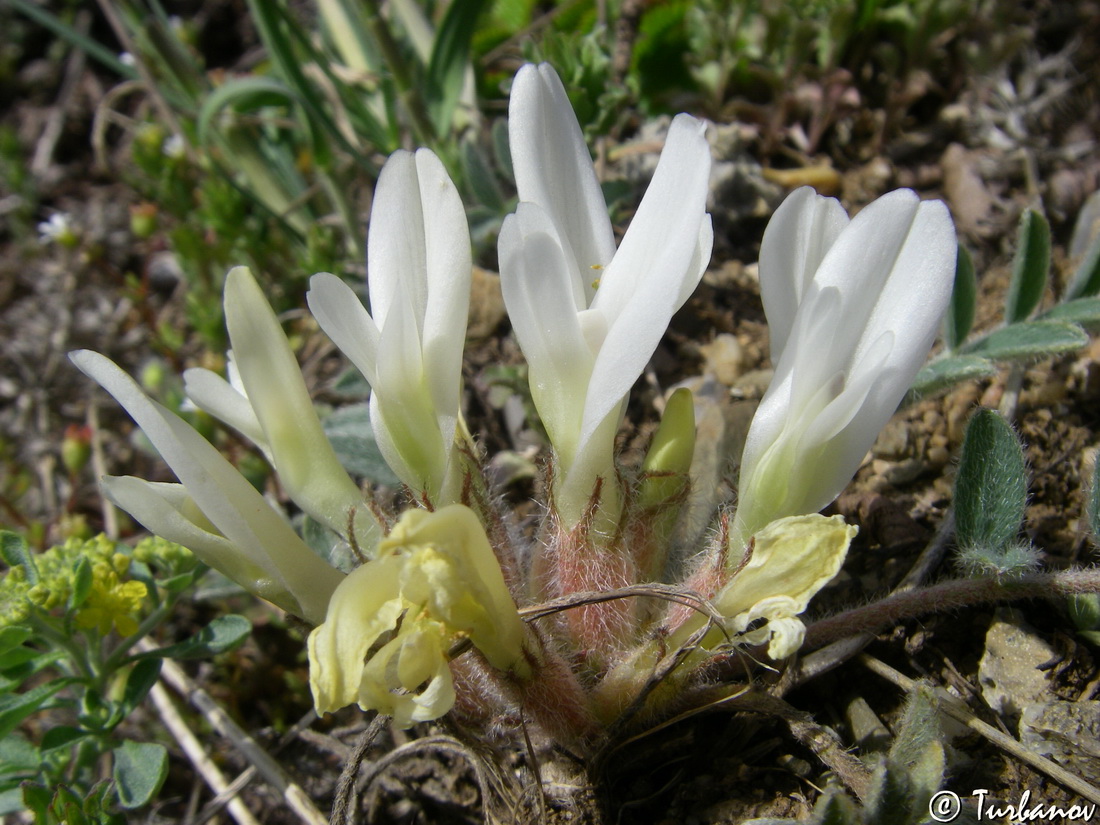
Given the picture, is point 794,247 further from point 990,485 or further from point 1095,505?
point 1095,505

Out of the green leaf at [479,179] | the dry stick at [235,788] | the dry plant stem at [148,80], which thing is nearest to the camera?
the dry stick at [235,788]

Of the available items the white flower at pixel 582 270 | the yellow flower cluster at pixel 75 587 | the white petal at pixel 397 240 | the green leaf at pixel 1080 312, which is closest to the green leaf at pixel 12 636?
the yellow flower cluster at pixel 75 587

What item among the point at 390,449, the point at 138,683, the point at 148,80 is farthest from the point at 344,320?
the point at 148,80

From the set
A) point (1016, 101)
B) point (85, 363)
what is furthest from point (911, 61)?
point (85, 363)

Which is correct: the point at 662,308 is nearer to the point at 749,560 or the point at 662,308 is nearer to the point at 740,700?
the point at 749,560

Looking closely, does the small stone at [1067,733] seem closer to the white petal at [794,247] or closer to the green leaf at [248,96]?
the white petal at [794,247]

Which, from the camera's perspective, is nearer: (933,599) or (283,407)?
(283,407)
